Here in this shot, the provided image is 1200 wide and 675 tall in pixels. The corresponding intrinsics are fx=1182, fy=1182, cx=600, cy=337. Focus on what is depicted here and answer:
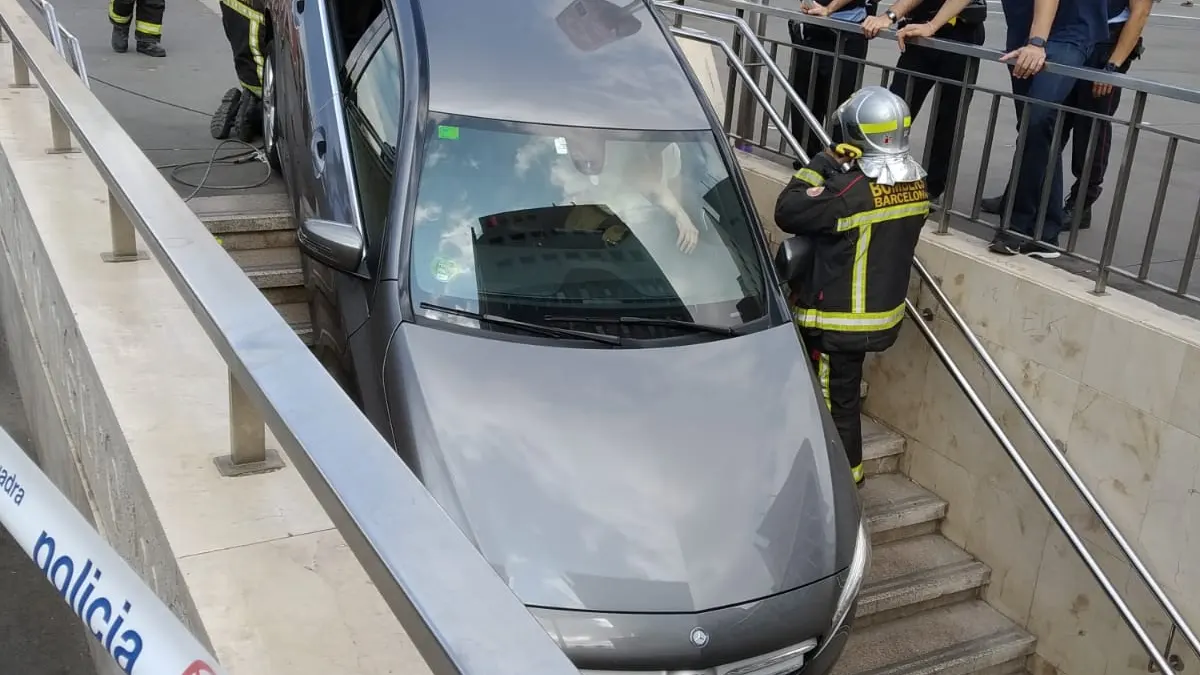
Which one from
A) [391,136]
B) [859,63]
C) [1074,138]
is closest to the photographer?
[391,136]

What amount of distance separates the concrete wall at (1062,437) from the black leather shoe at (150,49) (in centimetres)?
742

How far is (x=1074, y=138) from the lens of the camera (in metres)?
5.64

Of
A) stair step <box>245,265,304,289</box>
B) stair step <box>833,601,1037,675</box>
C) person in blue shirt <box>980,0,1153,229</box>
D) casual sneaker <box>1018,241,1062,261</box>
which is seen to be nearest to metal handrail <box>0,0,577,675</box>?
stair step <box>245,265,304,289</box>

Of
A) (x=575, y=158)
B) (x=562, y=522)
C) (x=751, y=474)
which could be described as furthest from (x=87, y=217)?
(x=751, y=474)

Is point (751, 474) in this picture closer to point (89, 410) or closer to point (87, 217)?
point (89, 410)

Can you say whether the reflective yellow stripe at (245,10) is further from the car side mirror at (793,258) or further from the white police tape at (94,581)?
the white police tape at (94,581)

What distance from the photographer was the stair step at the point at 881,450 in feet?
19.1

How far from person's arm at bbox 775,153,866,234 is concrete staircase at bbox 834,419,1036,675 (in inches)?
57.7

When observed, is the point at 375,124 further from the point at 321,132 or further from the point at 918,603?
the point at 918,603

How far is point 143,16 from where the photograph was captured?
10.3 metres

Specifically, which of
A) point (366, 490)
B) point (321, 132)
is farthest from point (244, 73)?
point (366, 490)

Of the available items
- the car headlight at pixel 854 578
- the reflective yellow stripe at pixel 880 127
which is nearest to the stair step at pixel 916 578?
the car headlight at pixel 854 578

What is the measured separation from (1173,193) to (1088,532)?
261cm

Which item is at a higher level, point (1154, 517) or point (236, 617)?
point (236, 617)
